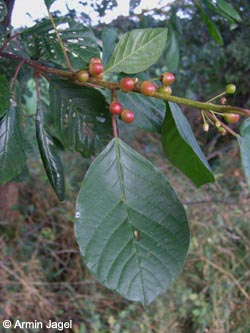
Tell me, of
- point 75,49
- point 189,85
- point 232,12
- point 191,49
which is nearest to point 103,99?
point 75,49

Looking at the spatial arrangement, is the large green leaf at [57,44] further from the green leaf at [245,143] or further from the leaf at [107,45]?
the green leaf at [245,143]

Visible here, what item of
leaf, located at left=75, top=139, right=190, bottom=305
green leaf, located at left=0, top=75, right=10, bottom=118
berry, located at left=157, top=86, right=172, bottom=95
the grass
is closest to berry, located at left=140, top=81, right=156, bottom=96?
berry, located at left=157, top=86, right=172, bottom=95

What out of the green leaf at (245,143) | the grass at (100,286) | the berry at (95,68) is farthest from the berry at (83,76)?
the grass at (100,286)

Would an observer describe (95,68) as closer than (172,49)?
Yes

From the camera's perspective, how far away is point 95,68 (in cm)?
55

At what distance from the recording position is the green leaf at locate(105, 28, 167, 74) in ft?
1.99

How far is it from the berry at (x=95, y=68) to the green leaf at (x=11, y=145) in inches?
8.0

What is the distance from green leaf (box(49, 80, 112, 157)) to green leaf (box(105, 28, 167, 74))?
0.10 meters

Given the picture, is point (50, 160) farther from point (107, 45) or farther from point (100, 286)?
point (100, 286)

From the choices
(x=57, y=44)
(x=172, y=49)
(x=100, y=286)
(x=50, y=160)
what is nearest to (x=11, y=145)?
(x=50, y=160)

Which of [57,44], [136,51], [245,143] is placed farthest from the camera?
[57,44]

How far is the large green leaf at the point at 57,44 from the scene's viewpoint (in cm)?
71

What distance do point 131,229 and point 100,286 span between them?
2016mm

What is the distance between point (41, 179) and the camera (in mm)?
2826
